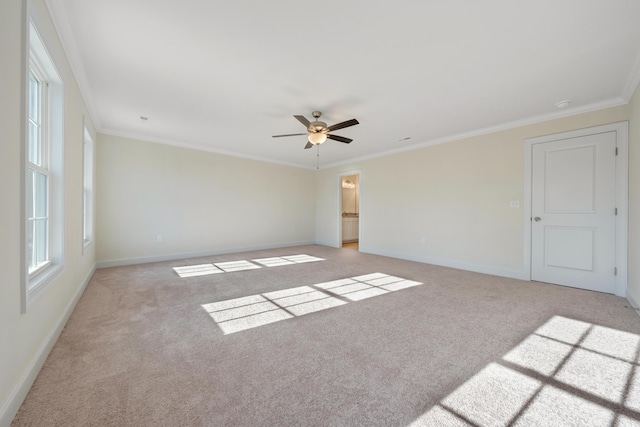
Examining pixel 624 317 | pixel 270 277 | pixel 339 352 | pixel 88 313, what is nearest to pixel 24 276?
pixel 88 313

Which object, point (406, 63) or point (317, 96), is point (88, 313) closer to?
point (317, 96)

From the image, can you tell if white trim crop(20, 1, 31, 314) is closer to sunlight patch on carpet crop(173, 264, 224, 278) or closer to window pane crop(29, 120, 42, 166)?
window pane crop(29, 120, 42, 166)

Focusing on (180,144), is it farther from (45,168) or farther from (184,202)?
(45,168)

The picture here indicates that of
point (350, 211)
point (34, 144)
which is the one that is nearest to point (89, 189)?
point (34, 144)

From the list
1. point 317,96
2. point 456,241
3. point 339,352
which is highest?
point 317,96

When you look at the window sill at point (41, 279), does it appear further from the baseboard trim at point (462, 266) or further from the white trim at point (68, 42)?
the baseboard trim at point (462, 266)

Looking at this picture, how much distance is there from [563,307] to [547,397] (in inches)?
77.5

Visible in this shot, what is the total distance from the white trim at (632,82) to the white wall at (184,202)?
20.3 feet

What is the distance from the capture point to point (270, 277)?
13.1 ft

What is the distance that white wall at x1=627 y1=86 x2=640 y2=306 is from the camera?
8.95 feet

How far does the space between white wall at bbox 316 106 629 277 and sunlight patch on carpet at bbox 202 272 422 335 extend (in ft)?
5.30

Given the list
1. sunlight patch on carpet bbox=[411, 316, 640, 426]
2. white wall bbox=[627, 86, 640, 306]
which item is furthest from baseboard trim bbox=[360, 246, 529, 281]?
sunlight patch on carpet bbox=[411, 316, 640, 426]

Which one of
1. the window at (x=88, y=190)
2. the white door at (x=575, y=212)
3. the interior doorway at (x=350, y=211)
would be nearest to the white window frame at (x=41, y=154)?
the window at (x=88, y=190)

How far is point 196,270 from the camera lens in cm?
437
